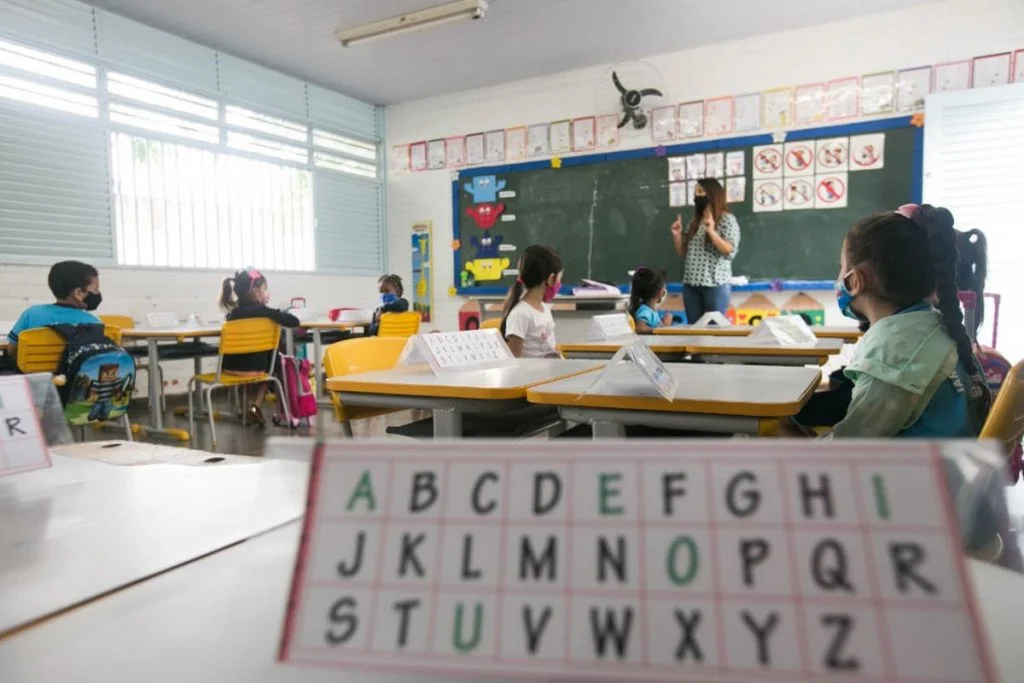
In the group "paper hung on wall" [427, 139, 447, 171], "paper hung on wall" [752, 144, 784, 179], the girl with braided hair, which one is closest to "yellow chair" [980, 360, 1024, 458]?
the girl with braided hair

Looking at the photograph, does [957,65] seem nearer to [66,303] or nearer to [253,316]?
[253,316]

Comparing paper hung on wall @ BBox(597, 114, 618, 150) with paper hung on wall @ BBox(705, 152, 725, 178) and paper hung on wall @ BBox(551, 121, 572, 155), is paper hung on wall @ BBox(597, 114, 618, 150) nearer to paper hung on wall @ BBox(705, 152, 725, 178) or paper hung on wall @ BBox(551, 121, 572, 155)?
paper hung on wall @ BBox(551, 121, 572, 155)

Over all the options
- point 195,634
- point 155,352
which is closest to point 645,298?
point 155,352

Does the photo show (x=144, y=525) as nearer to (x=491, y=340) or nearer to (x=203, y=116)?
(x=491, y=340)

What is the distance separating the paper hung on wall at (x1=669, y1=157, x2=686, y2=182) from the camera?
5910mm

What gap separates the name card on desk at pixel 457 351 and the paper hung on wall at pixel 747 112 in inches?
173

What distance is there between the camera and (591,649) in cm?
30

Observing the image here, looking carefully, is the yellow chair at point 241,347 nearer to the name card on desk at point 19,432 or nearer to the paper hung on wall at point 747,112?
the name card on desk at point 19,432

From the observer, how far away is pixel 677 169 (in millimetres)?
5934

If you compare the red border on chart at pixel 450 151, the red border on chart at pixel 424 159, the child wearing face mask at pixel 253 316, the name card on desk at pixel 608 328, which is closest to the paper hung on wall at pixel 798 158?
the name card on desk at pixel 608 328

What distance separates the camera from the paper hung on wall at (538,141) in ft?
21.7

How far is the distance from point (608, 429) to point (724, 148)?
489cm

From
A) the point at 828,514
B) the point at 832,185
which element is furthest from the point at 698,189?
the point at 828,514

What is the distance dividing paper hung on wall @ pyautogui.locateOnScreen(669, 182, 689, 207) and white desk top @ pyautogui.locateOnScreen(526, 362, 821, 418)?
4468 millimetres
